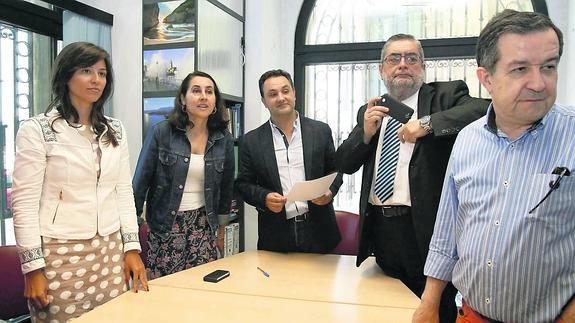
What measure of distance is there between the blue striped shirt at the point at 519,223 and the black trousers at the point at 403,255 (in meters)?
0.55

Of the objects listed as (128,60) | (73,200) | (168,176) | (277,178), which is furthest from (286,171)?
(128,60)

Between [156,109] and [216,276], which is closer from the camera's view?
[216,276]

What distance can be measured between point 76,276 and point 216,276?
0.54 metres

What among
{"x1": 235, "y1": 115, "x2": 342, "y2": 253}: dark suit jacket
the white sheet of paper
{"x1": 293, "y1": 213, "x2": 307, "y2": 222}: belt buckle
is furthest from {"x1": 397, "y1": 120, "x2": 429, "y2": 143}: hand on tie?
{"x1": 293, "y1": 213, "x2": 307, "y2": 222}: belt buckle

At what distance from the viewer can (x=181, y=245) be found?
2.33m

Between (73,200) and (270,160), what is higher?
(270,160)

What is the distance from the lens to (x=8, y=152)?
119 inches

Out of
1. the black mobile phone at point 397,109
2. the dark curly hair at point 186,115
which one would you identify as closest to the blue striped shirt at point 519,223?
the black mobile phone at point 397,109

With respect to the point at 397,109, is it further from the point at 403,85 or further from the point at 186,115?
the point at 186,115

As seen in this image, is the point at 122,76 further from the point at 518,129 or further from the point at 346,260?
the point at 518,129

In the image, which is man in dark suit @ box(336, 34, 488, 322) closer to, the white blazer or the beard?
the beard

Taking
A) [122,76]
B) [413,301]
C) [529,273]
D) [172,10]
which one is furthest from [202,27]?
[529,273]

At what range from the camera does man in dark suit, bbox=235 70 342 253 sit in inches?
93.2

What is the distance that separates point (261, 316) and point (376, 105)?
1.00 meters
